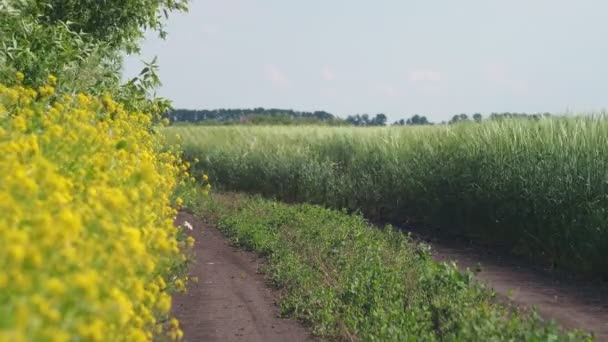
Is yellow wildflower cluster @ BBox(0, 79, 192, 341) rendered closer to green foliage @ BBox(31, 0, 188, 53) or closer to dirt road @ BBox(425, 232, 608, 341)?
dirt road @ BBox(425, 232, 608, 341)

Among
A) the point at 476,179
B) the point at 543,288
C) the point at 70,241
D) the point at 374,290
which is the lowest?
the point at 543,288

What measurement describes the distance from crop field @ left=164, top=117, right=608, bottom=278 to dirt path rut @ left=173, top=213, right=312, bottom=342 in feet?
7.16

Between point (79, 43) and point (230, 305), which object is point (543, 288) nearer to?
point (230, 305)

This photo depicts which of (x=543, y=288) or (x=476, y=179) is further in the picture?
(x=476, y=179)

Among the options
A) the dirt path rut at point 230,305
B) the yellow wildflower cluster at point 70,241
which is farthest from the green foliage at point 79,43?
the yellow wildflower cluster at point 70,241

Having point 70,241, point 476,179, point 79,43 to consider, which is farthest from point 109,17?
point 70,241

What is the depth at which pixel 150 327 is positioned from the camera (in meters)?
7.56

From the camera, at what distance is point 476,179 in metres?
16.9

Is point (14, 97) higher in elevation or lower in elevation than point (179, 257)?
higher

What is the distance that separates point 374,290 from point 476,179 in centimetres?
741

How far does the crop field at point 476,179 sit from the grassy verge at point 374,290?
2184 millimetres

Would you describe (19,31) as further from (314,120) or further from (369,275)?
(314,120)

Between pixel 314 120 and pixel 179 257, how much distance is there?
58.8m

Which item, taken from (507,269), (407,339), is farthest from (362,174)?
(407,339)
